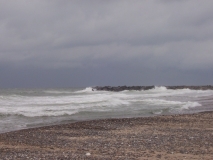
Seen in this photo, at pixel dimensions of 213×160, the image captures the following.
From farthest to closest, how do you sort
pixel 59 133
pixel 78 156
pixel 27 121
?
pixel 27 121
pixel 59 133
pixel 78 156

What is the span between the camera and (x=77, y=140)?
13.5 metres

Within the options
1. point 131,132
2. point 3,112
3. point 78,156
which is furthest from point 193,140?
point 3,112

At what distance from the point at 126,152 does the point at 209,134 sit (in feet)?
16.5

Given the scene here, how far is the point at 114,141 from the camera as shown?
13.1 meters

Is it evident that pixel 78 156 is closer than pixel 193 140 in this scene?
Yes

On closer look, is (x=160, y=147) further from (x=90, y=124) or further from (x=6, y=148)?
(x=90, y=124)

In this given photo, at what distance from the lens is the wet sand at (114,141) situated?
10633mm

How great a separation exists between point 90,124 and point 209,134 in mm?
6418

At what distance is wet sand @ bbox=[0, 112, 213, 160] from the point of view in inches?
419

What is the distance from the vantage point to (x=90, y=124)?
1883 cm

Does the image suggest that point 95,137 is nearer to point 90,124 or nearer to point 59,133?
point 59,133

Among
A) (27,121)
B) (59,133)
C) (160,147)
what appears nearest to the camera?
(160,147)

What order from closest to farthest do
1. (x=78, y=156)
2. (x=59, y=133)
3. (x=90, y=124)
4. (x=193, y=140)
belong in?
(x=78, y=156), (x=193, y=140), (x=59, y=133), (x=90, y=124)

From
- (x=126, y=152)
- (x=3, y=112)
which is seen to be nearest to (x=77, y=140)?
(x=126, y=152)
